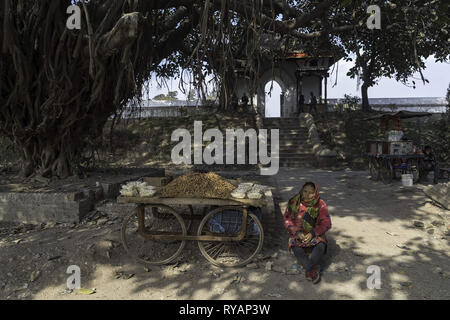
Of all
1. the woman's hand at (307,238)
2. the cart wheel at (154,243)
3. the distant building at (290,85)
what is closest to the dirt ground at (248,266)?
the cart wheel at (154,243)

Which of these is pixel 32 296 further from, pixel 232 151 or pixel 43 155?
pixel 232 151

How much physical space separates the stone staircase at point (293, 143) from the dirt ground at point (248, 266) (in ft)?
24.2

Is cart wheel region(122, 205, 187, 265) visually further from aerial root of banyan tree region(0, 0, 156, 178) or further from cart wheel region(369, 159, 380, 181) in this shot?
cart wheel region(369, 159, 380, 181)

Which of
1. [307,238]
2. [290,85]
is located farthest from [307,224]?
[290,85]

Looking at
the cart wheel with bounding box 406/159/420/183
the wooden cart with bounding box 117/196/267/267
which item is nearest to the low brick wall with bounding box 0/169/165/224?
the wooden cart with bounding box 117/196/267/267

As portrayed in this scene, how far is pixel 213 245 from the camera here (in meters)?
4.13

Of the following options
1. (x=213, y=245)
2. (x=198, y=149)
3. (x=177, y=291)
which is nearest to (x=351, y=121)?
(x=198, y=149)

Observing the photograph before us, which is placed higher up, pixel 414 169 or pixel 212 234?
pixel 414 169

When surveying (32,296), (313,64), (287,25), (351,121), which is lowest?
(32,296)

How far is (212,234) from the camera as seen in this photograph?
154 inches

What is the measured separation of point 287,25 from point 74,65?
4.64 m

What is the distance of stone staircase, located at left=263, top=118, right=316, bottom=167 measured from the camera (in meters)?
13.0

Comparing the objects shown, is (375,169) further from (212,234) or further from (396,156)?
(212,234)

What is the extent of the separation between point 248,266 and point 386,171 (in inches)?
268
